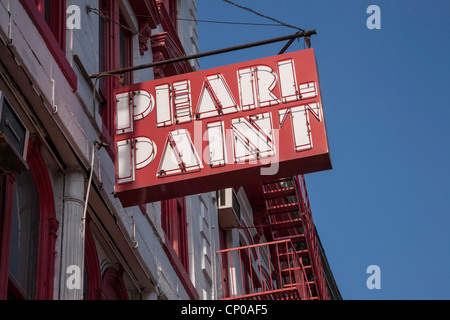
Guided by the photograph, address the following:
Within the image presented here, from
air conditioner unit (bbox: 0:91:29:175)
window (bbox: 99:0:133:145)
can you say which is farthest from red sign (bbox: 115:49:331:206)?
air conditioner unit (bbox: 0:91:29:175)

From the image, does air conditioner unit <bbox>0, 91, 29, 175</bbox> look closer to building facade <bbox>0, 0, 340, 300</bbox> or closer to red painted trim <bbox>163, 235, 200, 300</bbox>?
building facade <bbox>0, 0, 340, 300</bbox>

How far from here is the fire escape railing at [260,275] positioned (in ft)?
60.6

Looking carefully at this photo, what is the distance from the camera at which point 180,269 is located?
17.8 m

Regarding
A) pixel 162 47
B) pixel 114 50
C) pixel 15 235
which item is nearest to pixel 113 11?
pixel 114 50

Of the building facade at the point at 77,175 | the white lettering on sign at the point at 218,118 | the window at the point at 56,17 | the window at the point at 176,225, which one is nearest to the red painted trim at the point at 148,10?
the building facade at the point at 77,175

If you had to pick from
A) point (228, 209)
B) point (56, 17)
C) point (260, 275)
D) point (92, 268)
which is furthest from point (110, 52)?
point (260, 275)

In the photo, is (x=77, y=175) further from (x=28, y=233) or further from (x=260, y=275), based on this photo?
(x=260, y=275)

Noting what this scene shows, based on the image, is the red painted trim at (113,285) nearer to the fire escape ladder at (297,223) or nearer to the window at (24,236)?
the window at (24,236)

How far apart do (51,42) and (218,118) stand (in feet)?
8.08

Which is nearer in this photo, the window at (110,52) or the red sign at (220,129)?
the red sign at (220,129)

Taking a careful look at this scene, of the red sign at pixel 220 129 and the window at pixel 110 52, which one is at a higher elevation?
the window at pixel 110 52

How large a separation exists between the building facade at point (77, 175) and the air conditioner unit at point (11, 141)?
0.01m

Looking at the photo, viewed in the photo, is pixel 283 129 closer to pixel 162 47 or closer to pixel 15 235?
pixel 15 235

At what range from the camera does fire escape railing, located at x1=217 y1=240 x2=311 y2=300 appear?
18.5m
